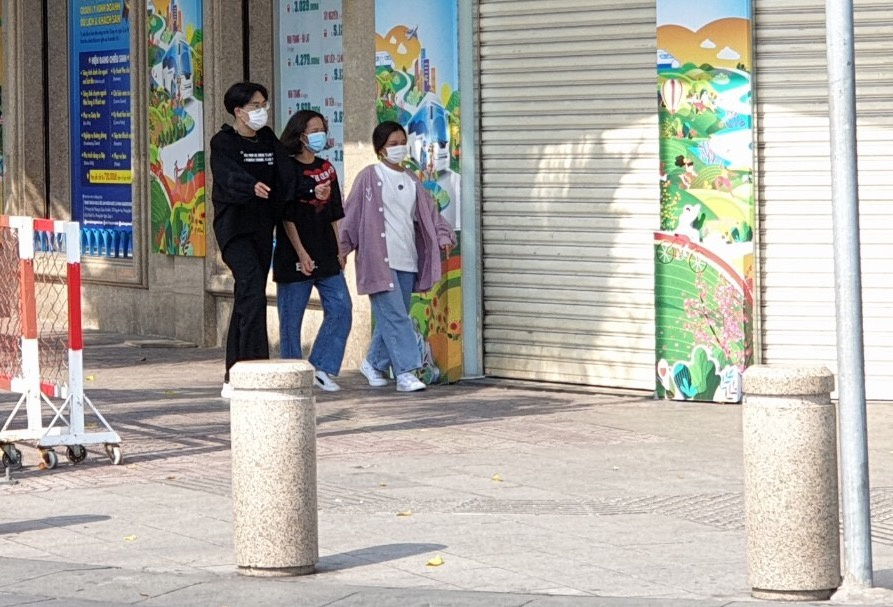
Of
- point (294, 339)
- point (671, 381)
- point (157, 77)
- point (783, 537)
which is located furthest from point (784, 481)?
point (157, 77)

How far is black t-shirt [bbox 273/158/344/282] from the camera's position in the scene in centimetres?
1207

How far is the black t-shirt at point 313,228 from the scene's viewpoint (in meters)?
12.1

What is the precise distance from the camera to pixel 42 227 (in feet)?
30.1

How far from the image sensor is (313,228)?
12180 millimetres

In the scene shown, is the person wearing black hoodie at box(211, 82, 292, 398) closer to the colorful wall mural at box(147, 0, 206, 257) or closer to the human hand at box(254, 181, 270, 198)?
the human hand at box(254, 181, 270, 198)

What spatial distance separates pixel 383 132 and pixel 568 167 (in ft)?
4.27

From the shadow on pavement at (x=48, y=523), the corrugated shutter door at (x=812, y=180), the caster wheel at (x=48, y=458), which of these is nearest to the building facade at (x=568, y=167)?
the corrugated shutter door at (x=812, y=180)

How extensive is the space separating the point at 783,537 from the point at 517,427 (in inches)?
180

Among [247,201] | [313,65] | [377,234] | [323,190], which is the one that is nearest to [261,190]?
[247,201]

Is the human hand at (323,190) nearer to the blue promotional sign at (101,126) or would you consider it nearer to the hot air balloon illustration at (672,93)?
the hot air balloon illustration at (672,93)

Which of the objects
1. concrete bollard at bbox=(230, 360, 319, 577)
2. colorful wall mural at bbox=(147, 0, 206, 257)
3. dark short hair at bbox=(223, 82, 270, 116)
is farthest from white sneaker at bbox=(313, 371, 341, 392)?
concrete bollard at bbox=(230, 360, 319, 577)

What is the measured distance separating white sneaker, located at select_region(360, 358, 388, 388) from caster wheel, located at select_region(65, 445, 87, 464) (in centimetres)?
351

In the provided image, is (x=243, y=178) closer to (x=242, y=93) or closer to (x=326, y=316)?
(x=242, y=93)

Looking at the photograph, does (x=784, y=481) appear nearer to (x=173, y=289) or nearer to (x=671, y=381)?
(x=671, y=381)
